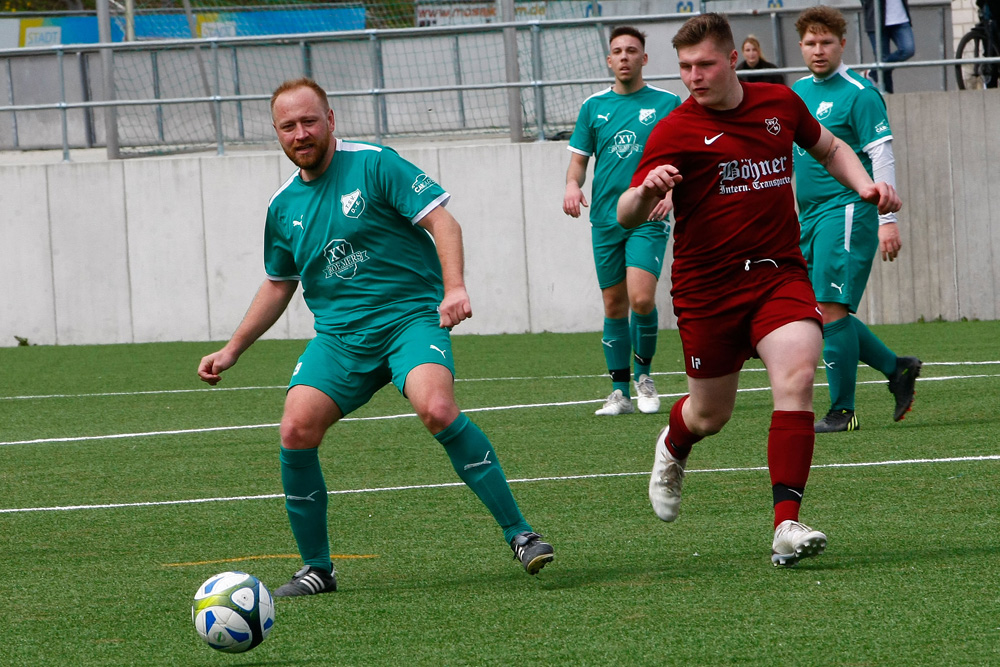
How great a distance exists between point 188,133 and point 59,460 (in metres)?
10.7

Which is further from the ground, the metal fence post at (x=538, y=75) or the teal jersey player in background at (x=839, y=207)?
the metal fence post at (x=538, y=75)

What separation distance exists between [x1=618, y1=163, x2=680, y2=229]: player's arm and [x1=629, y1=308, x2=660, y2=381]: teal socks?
4.51 meters

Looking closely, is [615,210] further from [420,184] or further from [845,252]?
[420,184]

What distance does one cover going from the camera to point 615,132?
977 cm

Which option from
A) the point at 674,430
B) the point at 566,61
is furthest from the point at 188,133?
the point at 674,430

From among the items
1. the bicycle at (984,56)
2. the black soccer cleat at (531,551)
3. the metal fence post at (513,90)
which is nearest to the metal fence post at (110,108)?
the metal fence post at (513,90)

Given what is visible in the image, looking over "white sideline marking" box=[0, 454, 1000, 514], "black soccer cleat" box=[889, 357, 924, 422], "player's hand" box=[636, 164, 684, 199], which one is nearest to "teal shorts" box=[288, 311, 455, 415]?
"player's hand" box=[636, 164, 684, 199]

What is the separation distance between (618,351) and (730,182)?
4.64 meters

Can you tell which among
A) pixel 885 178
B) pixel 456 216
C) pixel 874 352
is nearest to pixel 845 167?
pixel 885 178

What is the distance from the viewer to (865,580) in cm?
486

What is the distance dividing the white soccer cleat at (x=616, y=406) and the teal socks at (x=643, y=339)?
0.73ft

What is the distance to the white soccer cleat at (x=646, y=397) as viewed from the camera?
9906 millimetres

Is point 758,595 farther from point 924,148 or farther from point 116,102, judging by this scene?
point 116,102

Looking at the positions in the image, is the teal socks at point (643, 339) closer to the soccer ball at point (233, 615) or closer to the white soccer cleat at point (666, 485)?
the white soccer cleat at point (666, 485)
